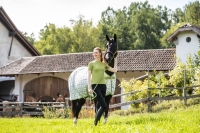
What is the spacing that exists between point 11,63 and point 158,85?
49.6 feet

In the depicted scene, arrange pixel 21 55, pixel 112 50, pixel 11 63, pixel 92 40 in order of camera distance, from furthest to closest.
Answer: pixel 92 40
pixel 21 55
pixel 11 63
pixel 112 50

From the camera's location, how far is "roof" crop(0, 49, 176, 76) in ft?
85.8

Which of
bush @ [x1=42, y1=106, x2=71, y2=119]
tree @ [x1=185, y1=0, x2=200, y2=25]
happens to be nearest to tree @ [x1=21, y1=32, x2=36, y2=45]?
tree @ [x1=185, y1=0, x2=200, y2=25]

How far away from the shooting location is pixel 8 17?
3309 cm

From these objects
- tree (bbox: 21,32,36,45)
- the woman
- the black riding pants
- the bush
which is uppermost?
tree (bbox: 21,32,36,45)

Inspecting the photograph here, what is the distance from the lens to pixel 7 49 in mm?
34312

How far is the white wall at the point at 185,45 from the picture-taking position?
24.6 meters

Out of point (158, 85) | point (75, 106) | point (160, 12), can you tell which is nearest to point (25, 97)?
point (158, 85)

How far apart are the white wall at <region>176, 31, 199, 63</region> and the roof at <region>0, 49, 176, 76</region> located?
855 mm

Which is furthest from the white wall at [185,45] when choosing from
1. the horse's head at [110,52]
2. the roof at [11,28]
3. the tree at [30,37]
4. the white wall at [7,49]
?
the tree at [30,37]

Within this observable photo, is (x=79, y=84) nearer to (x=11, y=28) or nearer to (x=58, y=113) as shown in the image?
(x=58, y=113)

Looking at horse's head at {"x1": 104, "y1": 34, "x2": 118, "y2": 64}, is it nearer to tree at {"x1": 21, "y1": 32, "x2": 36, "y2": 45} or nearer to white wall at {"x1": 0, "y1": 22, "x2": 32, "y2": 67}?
white wall at {"x1": 0, "y1": 22, "x2": 32, "y2": 67}

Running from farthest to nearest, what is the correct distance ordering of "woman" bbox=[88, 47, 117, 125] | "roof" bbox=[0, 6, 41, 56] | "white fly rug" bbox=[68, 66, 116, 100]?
"roof" bbox=[0, 6, 41, 56] < "white fly rug" bbox=[68, 66, 116, 100] < "woman" bbox=[88, 47, 117, 125]

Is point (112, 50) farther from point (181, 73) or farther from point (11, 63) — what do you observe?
point (11, 63)
